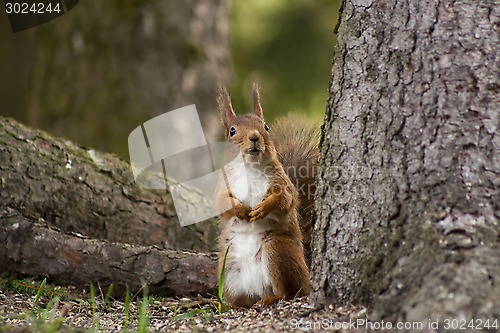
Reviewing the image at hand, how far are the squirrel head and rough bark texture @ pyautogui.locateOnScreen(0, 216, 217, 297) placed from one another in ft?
1.62

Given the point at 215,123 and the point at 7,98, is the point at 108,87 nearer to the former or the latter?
the point at 215,123

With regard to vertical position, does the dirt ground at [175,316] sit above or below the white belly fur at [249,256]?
below

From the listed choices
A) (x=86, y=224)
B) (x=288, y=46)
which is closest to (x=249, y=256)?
(x=86, y=224)

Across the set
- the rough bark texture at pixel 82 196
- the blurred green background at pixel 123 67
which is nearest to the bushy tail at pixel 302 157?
the rough bark texture at pixel 82 196

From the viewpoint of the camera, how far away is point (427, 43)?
1.81 m

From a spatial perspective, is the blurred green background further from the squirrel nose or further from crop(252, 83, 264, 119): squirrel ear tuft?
the squirrel nose

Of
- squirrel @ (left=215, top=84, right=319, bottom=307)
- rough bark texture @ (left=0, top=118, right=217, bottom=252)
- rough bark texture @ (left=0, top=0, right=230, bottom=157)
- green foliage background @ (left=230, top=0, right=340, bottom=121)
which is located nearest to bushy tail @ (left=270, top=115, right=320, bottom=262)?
squirrel @ (left=215, top=84, right=319, bottom=307)

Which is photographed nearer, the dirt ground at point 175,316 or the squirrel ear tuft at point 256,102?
the dirt ground at point 175,316

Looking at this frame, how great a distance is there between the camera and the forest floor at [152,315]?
173cm

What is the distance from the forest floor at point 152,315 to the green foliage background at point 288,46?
3.39 m

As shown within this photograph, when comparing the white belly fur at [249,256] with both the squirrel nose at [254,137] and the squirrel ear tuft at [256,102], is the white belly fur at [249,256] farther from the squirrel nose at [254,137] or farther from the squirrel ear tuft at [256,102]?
the squirrel ear tuft at [256,102]

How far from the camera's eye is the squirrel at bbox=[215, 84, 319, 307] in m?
2.23

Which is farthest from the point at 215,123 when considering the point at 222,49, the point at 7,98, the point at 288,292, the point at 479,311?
the point at 479,311

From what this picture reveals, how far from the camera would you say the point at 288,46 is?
5898mm
